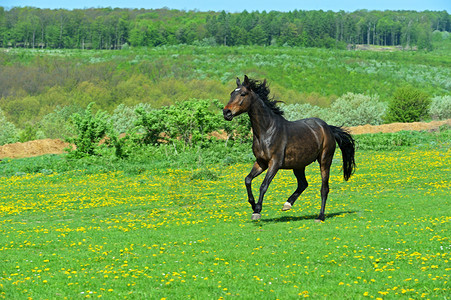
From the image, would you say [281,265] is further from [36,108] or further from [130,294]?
[36,108]

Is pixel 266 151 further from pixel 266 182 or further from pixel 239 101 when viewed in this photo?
pixel 239 101

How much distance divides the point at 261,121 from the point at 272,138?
1.98ft

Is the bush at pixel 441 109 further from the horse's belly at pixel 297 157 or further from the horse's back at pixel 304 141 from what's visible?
the horse's belly at pixel 297 157

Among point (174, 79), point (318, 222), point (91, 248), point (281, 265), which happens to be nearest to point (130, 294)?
point (281, 265)

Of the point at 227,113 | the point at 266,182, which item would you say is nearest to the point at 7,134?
the point at 227,113

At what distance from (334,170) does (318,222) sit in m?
20.2

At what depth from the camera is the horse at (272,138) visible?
16547 mm

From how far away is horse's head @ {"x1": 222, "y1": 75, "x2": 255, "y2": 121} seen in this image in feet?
53.0

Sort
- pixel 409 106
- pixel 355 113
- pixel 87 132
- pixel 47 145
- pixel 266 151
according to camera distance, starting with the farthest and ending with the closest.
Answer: pixel 355 113, pixel 409 106, pixel 47 145, pixel 87 132, pixel 266 151

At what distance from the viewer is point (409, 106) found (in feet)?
→ 287

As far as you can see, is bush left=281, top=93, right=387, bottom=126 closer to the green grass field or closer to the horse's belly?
the green grass field

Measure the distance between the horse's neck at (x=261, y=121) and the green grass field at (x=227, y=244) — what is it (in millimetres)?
2817

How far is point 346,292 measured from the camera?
32.9ft

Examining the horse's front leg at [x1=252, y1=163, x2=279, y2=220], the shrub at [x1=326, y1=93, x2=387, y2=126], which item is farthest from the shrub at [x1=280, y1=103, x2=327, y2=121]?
the horse's front leg at [x1=252, y1=163, x2=279, y2=220]
